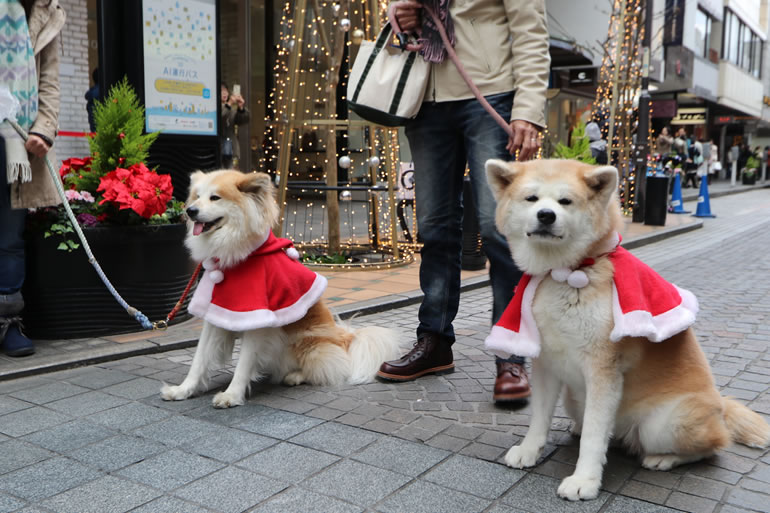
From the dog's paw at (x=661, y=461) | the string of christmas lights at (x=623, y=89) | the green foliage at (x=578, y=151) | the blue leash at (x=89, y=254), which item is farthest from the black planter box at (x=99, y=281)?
the string of christmas lights at (x=623, y=89)

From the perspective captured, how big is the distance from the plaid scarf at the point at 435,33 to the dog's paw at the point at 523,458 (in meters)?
1.91

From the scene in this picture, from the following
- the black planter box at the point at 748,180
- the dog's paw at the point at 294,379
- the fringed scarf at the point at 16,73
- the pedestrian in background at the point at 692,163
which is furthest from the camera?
the black planter box at the point at 748,180

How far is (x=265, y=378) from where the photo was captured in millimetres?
3811

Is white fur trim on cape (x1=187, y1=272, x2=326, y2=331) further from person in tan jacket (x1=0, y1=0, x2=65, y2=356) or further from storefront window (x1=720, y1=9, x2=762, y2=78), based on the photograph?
storefront window (x1=720, y1=9, x2=762, y2=78)

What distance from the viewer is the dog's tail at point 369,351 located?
12.0 feet

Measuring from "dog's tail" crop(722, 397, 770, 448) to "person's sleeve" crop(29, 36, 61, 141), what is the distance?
153 inches

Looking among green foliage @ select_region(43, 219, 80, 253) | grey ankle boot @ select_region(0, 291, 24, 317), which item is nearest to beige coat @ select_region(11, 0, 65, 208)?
green foliage @ select_region(43, 219, 80, 253)

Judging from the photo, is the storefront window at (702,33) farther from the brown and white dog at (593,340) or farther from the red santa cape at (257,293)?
the brown and white dog at (593,340)

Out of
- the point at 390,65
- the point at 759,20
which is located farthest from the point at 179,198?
the point at 759,20

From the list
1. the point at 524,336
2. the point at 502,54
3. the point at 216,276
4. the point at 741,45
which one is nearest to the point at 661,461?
the point at 524,336

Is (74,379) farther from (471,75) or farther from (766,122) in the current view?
(766,122)

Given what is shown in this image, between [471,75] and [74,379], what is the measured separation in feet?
8.71

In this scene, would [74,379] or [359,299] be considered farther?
[359,299]

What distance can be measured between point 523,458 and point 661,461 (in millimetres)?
506
